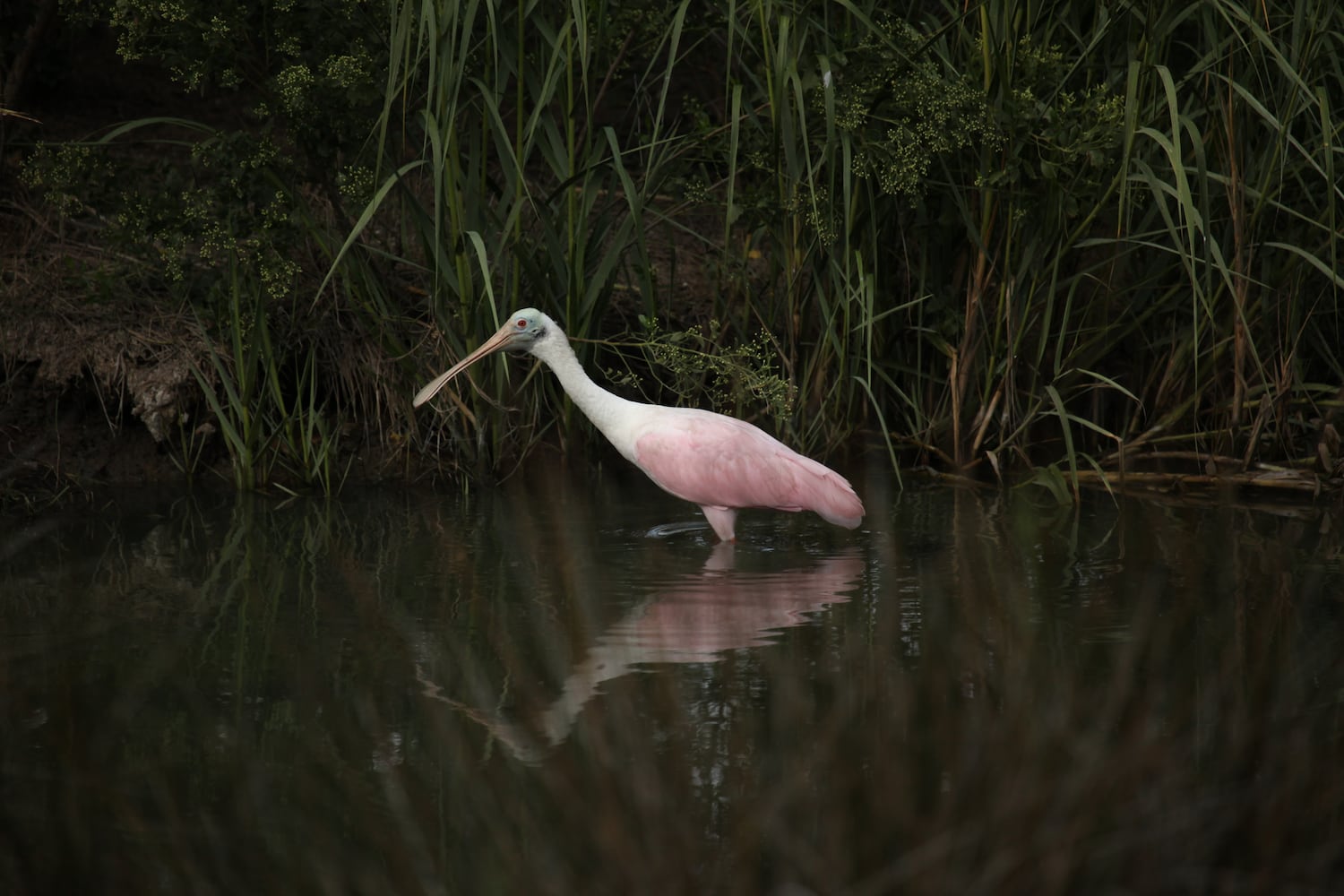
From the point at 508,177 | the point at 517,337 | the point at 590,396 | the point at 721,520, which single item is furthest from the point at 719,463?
the point at 508,177

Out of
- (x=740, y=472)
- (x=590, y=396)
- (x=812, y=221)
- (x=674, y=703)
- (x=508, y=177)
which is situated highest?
(x=508, y=177)

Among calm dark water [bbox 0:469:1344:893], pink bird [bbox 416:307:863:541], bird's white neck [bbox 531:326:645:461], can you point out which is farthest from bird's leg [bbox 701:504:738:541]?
bird's white neck [bbox 531:326:645:461]

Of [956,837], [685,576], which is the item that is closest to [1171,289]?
[685,576]

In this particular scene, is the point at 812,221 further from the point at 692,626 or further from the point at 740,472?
the point at 692,626

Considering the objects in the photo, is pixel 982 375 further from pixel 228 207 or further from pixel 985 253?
pixel 228 207

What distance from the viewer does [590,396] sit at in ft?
20.3

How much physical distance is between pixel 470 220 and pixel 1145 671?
336 centimetres

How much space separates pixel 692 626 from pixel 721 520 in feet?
3.81

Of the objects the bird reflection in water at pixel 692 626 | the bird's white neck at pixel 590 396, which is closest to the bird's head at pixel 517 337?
the bird's white neck at pixel 590 396

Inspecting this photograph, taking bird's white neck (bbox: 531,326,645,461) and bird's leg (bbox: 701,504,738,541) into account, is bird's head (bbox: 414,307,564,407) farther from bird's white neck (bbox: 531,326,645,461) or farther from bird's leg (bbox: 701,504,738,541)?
bird's leg (bbox: 701,504,738,541)

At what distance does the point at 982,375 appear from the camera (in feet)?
22.5

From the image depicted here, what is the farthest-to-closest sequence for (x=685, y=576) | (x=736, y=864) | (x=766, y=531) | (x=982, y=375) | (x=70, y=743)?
1. (x=982, y=375)
2. (x=766, y=531)
3. (x=685, y=576)
4. (x=70, y=743)
5. (x=736, y=864)

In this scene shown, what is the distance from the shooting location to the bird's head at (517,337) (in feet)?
20.5

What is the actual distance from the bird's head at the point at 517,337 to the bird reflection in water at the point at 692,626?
1.10 m
